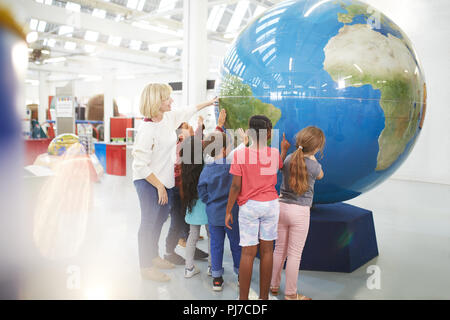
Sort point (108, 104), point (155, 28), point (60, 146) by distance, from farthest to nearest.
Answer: point (108, 104), point (155, 28), point (60, 146)

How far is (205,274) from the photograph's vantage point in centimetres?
304

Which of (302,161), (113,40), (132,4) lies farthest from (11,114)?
(113,40)

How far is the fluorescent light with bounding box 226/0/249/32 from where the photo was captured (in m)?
13.3

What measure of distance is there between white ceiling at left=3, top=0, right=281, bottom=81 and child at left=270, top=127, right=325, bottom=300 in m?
5.79

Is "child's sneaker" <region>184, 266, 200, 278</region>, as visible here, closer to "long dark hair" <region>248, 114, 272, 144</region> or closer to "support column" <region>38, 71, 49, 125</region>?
"long dark hair" <region>248, 114, 272, 144</region>

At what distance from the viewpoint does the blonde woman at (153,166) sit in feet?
8.90

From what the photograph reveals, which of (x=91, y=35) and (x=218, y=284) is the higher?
(x=91, y=35)

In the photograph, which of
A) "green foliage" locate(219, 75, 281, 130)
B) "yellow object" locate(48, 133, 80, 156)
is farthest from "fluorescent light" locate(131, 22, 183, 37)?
"green foliage" locate(219, 75, 281, 130)

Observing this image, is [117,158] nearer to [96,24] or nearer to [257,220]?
[96,24]

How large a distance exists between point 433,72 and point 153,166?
735 cm

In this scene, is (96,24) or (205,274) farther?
(96,24)

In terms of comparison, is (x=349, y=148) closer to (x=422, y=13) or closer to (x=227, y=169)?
(x=227, y=169)

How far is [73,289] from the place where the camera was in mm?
2676

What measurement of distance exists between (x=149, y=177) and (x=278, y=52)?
1.40 m
